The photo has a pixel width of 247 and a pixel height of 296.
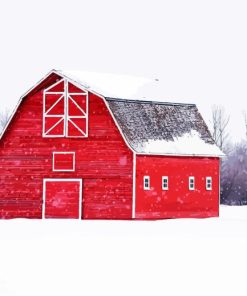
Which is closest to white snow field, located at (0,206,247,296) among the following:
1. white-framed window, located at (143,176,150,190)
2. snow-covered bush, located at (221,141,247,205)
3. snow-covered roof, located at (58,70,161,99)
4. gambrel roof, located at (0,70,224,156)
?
white-framed window, located at (143,176,150,190)

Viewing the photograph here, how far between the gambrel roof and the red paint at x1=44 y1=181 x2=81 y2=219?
10.8ft

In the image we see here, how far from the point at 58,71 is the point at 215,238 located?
51.4ft

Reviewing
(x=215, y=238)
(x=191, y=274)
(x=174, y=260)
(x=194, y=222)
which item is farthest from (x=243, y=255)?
(x=194, y=222)

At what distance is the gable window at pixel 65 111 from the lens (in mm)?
43250

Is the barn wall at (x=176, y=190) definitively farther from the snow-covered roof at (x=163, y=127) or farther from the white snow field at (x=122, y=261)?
the white snow field at (x=122, y=261)

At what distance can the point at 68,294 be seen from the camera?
14859 millimetres

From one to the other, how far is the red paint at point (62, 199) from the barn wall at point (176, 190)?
8.93 ft

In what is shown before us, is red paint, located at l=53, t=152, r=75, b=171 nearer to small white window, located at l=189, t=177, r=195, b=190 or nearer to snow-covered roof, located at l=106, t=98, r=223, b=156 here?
snow-covered roof, located at l=106, t=98, r=223, b=156

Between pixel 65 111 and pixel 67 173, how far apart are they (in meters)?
2.70

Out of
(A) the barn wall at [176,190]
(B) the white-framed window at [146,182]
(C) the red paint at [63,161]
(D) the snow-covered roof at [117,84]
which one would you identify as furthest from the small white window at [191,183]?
(C) the red paint at [63,161]

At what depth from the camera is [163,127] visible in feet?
149

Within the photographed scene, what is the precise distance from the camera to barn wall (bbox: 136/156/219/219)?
42984 mm

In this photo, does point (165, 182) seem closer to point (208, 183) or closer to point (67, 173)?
point (208, 183)

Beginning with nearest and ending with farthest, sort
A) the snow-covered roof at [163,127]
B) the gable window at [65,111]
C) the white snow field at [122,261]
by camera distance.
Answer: the white snow field at [122,261]
the gable window at [65,111]
the snow-covered roof at [163,127]
